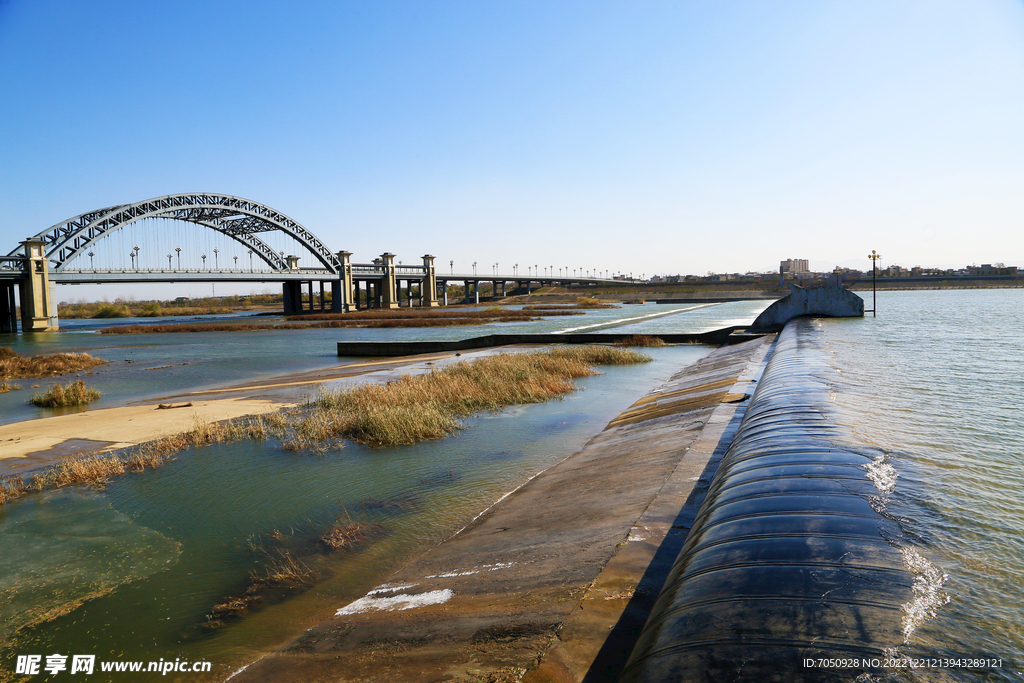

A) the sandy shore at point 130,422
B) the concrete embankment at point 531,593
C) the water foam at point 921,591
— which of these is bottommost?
the sandy shore at point 130,422

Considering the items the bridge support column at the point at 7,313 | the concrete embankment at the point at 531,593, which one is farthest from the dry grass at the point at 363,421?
the bridge support column at the point at 7,313

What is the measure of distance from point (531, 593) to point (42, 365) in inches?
1471

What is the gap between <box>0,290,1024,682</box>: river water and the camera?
14.2 ft

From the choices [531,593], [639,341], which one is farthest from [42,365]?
[531,593]

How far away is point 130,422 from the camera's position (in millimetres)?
15797

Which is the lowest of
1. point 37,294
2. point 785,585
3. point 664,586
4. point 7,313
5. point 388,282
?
point 664,586

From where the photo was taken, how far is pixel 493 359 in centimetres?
2383

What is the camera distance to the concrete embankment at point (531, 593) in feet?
14.3

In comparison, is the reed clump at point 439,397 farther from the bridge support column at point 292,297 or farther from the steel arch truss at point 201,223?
the bridge support column at point 292,297

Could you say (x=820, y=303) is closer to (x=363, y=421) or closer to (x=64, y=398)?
(x=363, y=421)

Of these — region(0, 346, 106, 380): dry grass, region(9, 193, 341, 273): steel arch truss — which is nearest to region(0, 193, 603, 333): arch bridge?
region(9, 193, 341, 273): steel arch truss

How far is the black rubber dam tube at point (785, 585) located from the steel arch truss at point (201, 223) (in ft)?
302

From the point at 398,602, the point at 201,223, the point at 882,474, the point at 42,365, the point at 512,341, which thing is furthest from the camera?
the point at 201,223

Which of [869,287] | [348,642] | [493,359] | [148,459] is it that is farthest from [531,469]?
[869,287]
